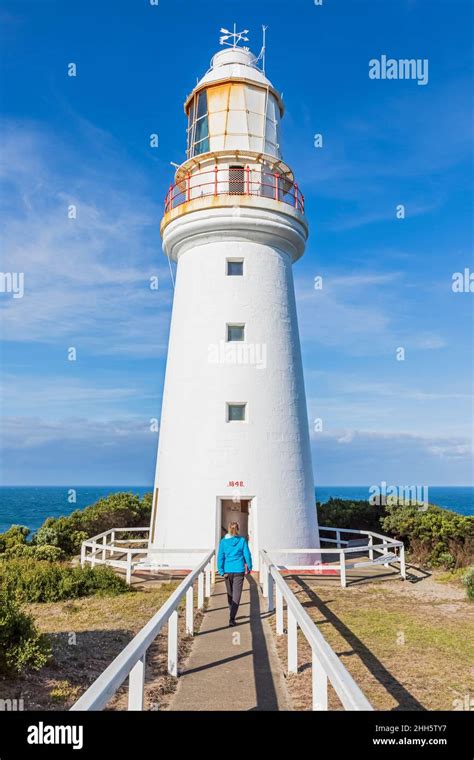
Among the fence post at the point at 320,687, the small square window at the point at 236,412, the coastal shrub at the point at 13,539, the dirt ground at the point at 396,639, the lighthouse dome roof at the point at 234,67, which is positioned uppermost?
the lighthouse dome roof at the point at 234,67

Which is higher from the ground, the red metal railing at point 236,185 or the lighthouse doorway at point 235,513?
the red metal railing at point 236,185

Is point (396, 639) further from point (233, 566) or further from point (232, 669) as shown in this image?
point (232, 669)

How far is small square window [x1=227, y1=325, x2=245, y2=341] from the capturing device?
1588 cm

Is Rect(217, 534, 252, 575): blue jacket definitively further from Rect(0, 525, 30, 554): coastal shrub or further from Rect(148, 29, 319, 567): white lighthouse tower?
Rect(0, 525, 30, 554): coastal shrub

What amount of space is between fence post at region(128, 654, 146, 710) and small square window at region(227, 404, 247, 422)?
1033 cm

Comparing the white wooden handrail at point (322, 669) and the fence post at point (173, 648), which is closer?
the white wooden handrail at point (322, 669)

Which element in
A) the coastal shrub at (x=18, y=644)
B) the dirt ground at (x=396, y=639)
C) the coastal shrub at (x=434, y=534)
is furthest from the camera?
the coastal shrub at (x=434, y=534)

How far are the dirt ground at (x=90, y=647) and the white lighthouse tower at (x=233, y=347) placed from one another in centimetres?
226

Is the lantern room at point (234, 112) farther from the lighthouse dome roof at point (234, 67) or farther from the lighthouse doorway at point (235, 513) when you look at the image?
the lighthouse doorway at point (235, 513)

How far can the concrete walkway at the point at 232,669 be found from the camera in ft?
19.9

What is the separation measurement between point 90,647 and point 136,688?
4.29m

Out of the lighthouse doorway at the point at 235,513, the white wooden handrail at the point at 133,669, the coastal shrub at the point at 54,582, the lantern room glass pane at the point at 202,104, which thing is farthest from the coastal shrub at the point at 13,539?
the lantern room glass pane at the point at 202,104
